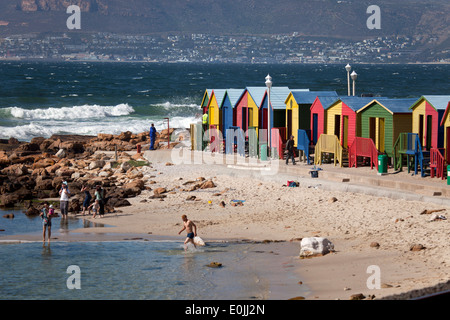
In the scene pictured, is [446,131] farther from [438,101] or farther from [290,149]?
[290,149]

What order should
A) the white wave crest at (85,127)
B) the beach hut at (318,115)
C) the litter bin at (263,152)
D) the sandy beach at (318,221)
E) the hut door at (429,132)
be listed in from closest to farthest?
the sandy beach at (318,221) < the hut door at (429,132) < the beach hut at (318,115) < the litter bin at (263,152) < the white wave crest at (85,127)

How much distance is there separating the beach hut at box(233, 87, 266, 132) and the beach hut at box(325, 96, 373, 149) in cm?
417

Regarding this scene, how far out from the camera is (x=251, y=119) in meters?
34.6

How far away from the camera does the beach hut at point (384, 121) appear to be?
27.5 meters

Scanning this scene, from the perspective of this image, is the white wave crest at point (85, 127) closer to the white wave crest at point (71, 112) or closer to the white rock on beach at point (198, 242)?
the white wave crest at point (71, 112)

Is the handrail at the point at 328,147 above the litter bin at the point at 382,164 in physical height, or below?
above

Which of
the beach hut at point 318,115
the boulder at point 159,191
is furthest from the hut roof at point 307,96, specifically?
the boulder at point 159,191

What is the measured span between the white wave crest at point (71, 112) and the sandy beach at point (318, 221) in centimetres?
4401

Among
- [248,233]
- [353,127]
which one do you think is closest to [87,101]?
[353,127]

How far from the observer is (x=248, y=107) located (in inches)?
1367

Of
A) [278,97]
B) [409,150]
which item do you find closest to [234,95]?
[278,97]

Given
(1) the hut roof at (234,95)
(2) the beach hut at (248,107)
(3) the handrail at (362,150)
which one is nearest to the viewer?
(3) the handrail at (362,150)
